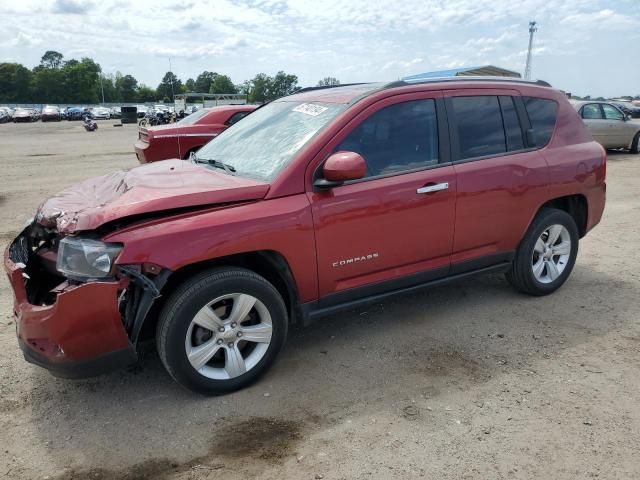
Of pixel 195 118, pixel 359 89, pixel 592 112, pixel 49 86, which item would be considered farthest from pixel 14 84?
pixel 359 89

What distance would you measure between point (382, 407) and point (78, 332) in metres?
1.79

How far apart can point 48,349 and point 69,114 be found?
214 feet

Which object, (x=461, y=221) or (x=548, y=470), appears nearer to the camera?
(x=548, y=470)

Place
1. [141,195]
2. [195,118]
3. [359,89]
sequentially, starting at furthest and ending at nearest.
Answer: [195,118] → [359,89] → [141,195]

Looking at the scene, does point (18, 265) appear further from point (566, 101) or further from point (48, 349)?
point (566, 101)

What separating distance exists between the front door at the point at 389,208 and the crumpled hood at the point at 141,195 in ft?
1.84

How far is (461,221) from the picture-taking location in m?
4.00

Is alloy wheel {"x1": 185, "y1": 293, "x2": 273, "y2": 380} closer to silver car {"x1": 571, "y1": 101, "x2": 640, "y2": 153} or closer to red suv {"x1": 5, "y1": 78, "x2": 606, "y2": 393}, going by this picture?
red suv {"x1": 5, "y1": 78, "x2": 606, "y2": 393}

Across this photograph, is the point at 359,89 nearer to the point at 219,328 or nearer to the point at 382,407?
the point at 219,328

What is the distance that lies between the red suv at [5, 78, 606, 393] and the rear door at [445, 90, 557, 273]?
0.04ft

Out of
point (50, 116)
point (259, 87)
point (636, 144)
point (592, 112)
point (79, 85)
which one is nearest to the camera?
point (592, 112)

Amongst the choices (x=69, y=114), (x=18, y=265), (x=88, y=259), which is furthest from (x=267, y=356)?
(x=69, y=114)

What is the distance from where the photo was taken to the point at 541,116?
458cm

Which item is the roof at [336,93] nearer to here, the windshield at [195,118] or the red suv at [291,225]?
the red suv at [291,225]
